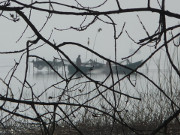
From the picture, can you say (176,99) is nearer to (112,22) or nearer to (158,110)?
(158,110)

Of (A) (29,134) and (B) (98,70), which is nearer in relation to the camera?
(A) (29,134)

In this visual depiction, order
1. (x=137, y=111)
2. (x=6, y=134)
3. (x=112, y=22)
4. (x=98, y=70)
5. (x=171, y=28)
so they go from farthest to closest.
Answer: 1. (x=98, y=70)
2. (x=137, y=111)
3. (x=6, y=134)
4. (x=112, y=22)
5. (x=171, y=28)

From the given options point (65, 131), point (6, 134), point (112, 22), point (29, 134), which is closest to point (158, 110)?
point (65, 131)

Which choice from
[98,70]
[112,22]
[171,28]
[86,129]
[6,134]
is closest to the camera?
[171,28]

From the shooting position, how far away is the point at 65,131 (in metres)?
2.63

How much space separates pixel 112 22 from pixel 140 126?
2074 mm

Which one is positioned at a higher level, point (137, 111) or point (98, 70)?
point (98, 70)

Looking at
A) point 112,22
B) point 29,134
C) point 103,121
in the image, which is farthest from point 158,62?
point 112,22

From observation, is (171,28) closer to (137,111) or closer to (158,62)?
(158,62)

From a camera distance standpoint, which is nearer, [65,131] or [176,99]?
[65,131]

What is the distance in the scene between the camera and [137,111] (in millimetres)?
2930

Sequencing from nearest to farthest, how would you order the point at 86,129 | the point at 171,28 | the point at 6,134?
the point at 171,28
the point at 6,134
the point at 86,129

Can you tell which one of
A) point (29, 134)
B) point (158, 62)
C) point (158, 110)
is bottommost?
point (29, 134)

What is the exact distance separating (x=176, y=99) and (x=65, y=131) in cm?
118
